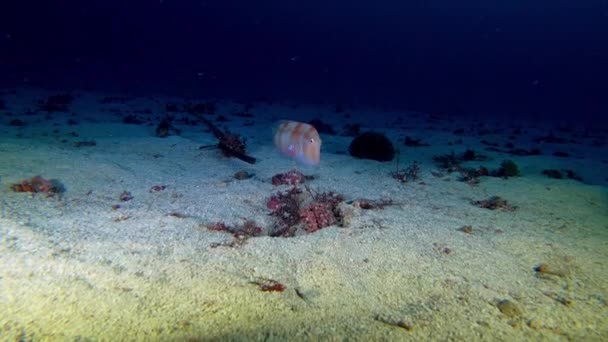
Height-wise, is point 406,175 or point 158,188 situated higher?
point 406,175

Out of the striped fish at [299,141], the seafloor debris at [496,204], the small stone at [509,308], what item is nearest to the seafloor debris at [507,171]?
the seafloor debris at [496,204]

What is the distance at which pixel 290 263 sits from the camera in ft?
A: 13.0

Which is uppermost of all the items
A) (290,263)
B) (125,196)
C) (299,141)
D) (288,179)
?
(299,141)

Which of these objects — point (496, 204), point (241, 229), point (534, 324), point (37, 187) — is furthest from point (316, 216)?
point (37, 187)

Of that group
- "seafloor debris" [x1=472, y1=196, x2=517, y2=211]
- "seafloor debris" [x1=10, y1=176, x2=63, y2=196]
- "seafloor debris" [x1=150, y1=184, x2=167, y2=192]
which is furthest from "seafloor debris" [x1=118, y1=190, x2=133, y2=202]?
"seafloor debris" [x1=472, y1=196, x2=517, y2=211]

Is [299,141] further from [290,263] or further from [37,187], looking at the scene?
[37,187]

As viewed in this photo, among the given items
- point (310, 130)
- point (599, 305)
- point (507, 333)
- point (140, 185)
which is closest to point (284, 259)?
point (310, 130)

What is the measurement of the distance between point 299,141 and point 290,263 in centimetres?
150

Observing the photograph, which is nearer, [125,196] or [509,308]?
[509,308]

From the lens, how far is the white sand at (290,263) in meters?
2.87

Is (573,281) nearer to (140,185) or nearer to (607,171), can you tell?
→ (140,185)

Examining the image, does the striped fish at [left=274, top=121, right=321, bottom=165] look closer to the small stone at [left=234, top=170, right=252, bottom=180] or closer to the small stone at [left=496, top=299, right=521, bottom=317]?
the small stone at [left=496, top=299, right=521, bottom=317]

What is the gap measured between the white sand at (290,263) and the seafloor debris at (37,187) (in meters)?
0.20

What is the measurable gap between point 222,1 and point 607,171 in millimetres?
187624
